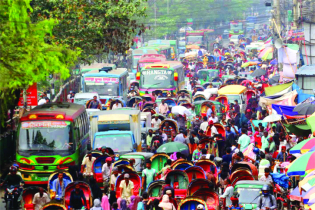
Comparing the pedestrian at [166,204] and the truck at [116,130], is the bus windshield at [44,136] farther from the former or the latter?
the pedestrian at [166,204]

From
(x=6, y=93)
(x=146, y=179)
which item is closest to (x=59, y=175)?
(x=146, y=179)

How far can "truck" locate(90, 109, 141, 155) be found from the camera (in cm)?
2116

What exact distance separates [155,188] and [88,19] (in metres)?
13.3

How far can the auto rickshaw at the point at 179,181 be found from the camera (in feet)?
56.1

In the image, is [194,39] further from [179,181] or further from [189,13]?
[179,181]

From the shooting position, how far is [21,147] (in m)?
19.9

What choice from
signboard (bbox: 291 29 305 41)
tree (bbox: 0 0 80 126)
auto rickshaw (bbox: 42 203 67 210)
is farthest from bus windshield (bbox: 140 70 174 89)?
auto rickshaw (bbox: 42 203 67 210)

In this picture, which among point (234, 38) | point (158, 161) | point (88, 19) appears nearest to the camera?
point (158, 161)

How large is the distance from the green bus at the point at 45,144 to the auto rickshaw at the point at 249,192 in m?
6.07

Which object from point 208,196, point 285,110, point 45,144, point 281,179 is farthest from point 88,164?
point 285,110

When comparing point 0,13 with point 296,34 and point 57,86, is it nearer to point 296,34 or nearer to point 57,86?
point 296,34

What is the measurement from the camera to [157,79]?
123ft

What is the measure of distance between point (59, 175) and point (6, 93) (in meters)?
3.60

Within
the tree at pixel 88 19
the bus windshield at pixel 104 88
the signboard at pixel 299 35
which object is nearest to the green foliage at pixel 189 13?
the signboard at pixel 299 35
